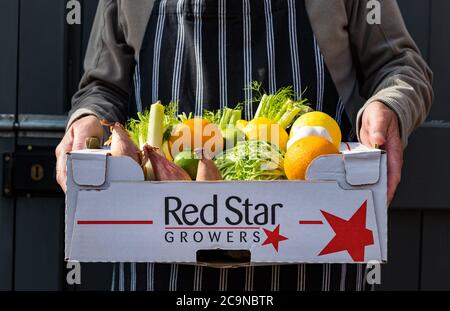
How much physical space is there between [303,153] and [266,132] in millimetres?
157

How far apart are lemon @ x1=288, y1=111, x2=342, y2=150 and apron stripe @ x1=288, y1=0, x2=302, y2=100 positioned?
0.76 ft

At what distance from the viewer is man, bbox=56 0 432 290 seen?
1957 millimetres

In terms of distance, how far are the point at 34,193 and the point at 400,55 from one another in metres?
1.23

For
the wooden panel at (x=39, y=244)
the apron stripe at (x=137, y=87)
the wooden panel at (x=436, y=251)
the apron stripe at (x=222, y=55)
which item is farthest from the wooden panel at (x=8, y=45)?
the wooden panel at (x=436, y=251)

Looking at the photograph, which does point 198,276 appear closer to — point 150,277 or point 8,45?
point 150,277

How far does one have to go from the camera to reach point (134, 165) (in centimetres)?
162

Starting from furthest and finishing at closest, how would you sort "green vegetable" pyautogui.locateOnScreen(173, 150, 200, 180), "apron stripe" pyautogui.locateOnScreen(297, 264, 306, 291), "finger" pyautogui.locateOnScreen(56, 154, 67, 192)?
"apron stripe" pyautogui.locateOnScreen(297, 264, 306, 291), "finger" pyautogui.locateOnScreen(56, 154, 67, 192), "green vegetable" pyautogui.locateOnScreen(173, 150, 200, 180)

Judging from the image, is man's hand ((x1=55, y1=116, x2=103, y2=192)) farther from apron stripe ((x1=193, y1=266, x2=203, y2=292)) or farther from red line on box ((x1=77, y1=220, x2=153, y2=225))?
apron stripe ((x1=193, y1=266, x2=203, y2=292))

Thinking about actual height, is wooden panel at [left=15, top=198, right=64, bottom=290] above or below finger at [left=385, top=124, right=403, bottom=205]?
below

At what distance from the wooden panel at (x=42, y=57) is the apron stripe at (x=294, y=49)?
0.90m

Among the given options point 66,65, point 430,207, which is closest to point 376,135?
point 430,207

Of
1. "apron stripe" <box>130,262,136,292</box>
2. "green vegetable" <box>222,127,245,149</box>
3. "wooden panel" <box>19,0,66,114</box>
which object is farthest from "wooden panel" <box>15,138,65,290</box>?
"green vegetable" <box>222,127,245,149</box>
